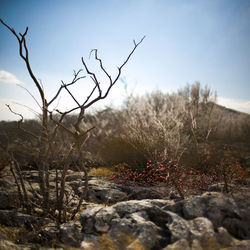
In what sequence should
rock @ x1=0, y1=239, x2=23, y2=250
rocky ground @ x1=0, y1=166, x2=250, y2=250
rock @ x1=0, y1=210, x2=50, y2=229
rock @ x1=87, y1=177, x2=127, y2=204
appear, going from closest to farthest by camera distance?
rocky ground @ x1=0, y1=166, x2=250, y2=250 → rock @ x1=0, y1=239, x2=23, y2=250 → rock @ x1=0, y1=210, x2=50, y2=229 → rock @ x1=87, y1=177, x2=127, y2=204

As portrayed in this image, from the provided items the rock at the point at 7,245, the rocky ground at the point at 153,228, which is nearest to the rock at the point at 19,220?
the rocky ground at the point at 153,228

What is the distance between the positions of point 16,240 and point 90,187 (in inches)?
59.8

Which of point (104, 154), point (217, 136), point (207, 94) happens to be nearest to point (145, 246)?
point (104, 154)

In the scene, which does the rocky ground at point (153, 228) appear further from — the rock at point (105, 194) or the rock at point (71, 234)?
the rock at point (105, 194)

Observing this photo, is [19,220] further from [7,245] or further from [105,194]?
[105,194]

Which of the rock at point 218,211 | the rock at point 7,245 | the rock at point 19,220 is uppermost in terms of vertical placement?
the rock at point 218,211

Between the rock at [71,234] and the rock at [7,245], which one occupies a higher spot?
the rock at [71,234]

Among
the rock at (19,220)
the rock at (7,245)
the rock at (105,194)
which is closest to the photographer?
the rock at (7,245)

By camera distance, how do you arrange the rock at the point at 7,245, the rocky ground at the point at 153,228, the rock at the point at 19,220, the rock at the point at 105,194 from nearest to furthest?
the rocky ground at the point at 153,228
the rock at the point at 7,245
the rock at the point at 19,220
the rock at the point at 105,194

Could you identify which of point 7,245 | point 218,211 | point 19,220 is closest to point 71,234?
point 7,245

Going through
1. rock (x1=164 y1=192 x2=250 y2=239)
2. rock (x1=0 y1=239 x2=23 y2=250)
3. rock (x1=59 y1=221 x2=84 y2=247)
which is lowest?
rock (x1=0 y1=239 x2=23 y2=250)

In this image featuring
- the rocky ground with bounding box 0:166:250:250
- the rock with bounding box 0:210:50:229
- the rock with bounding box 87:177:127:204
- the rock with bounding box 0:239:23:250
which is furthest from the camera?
the rock with bounding box 87:177:127:204

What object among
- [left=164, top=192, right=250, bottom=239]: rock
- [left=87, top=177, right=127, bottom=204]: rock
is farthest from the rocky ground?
[left=87, top=177, right=127, bottom=204]: rock

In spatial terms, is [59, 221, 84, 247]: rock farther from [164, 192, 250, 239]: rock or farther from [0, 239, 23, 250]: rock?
[164, 192, 250, 239]: rock
